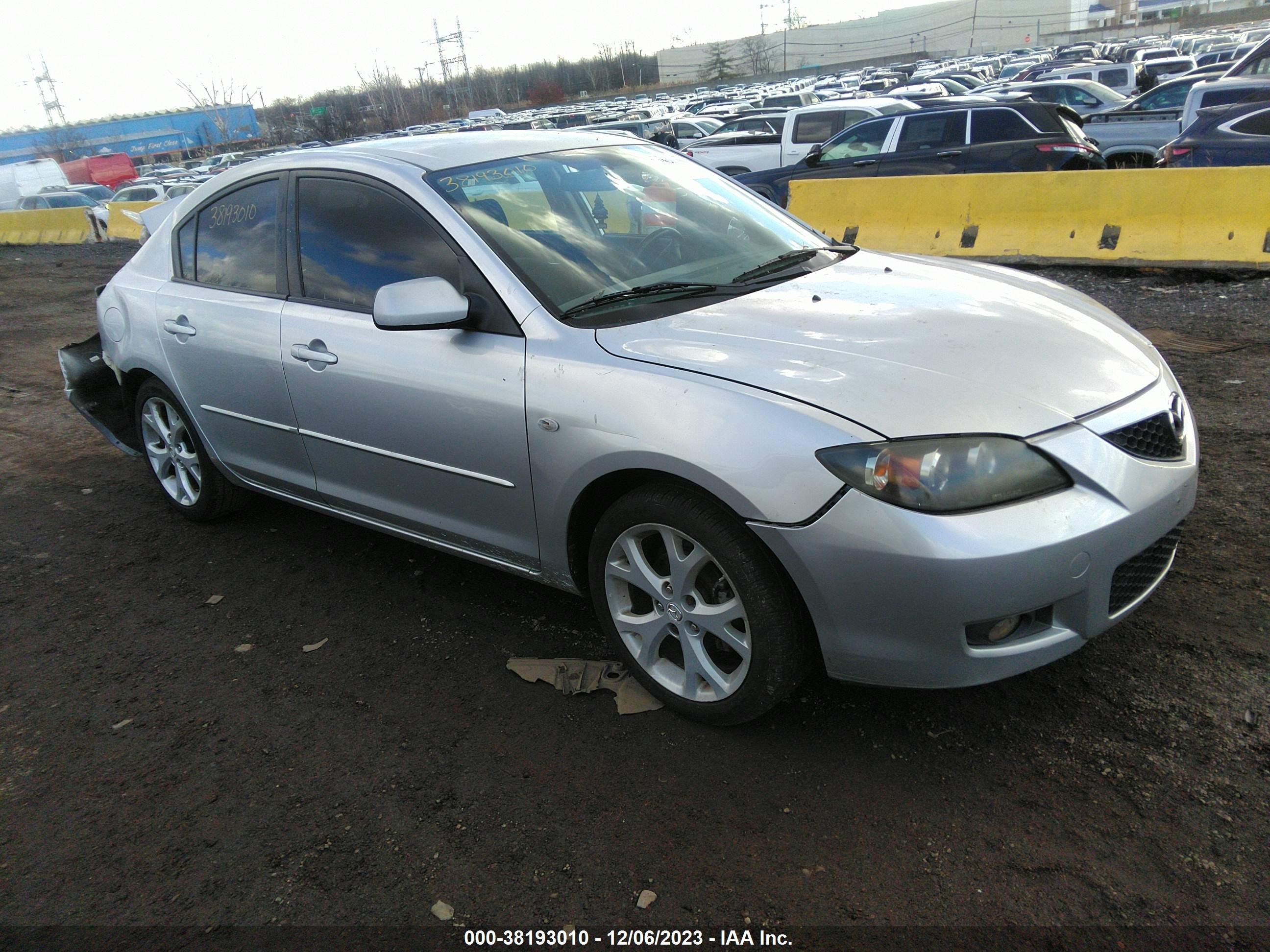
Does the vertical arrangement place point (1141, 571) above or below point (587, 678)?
above

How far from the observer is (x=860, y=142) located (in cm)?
1244

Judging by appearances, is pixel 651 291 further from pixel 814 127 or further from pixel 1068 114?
pixel 814 127

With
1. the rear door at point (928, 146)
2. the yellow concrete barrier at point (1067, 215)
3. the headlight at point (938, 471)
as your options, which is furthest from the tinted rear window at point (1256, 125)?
the headlight at point (938, 471)

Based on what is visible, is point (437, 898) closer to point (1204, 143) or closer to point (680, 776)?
point (680, 776)

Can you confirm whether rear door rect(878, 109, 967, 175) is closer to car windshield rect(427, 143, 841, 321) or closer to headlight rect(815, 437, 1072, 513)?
car windshield rect(427, 143, 841, 321)

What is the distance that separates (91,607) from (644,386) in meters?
2.96

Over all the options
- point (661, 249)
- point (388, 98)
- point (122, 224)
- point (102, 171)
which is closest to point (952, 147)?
point (661, 249)

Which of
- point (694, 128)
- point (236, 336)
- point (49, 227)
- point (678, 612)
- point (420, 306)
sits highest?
point (420, 306)

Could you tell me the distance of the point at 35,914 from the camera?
2.47 metres

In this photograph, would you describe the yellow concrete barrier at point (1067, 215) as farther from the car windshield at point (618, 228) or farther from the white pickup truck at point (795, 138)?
the car windshield at point (618, 228)

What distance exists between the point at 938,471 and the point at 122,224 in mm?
22402

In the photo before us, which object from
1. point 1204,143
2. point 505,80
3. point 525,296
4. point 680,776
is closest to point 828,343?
point 525,296

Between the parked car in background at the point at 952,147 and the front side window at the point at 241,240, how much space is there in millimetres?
7819

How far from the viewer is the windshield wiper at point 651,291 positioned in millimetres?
3119
